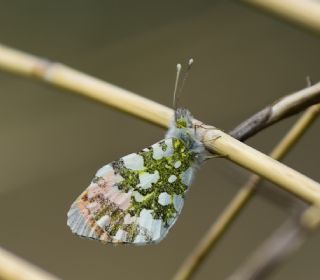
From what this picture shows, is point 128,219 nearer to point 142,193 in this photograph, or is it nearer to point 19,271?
point 142,193

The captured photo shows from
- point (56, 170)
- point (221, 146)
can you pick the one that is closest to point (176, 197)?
point (221, 146)

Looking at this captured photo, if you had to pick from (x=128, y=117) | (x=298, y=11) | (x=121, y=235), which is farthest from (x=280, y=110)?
(x=128, y=117)

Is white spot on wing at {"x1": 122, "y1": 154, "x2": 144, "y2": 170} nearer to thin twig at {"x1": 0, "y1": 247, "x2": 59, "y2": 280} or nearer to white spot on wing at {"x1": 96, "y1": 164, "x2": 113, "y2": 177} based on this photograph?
white spot on wing at {"x1": 96, "y1": 164, "x2": 113, "y2": 177}

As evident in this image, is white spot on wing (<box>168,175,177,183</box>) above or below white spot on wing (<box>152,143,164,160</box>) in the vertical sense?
below

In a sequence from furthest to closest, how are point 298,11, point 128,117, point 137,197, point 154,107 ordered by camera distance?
point 128,117
point 137,197
point 154,107
point 298,11

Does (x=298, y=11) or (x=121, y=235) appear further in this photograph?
(x=121, y=235)

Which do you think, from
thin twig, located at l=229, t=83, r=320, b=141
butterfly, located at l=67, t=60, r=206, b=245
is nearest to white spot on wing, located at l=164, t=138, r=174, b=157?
butterfly, located at l=67, t=60, r=206, b=245
